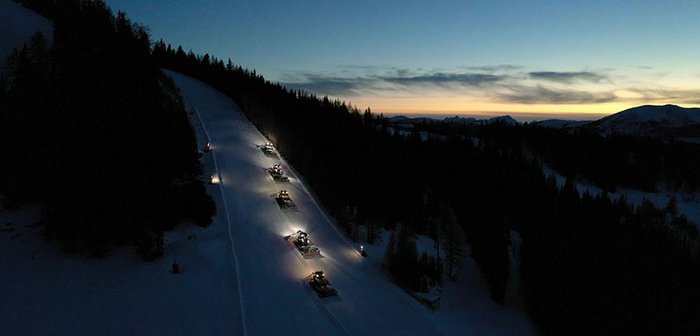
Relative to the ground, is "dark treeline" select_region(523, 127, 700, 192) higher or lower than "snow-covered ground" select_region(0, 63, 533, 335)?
higher

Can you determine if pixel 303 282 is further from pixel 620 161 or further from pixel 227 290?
pixel 620 161

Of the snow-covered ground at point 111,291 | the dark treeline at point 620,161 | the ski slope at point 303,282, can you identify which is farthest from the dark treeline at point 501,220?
the dark treeline at point 620,161

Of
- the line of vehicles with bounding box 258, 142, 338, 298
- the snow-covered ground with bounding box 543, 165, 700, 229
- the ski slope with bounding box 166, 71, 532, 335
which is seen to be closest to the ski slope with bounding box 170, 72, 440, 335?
the ski slope with bounding box 166, 71, 532, 335

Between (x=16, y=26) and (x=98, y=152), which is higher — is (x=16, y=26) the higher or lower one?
the higher one

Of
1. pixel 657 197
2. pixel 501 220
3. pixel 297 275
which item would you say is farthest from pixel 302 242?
pixel 657 197

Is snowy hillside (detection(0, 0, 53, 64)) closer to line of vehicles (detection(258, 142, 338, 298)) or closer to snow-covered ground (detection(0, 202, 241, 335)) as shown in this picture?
line of vehicles (detection(258, 142, 338, 298))

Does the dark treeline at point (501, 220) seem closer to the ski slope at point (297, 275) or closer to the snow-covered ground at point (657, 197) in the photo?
the ski slope at point (297, 275)

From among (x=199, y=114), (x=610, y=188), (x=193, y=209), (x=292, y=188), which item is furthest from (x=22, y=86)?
(x=610, y=188)
